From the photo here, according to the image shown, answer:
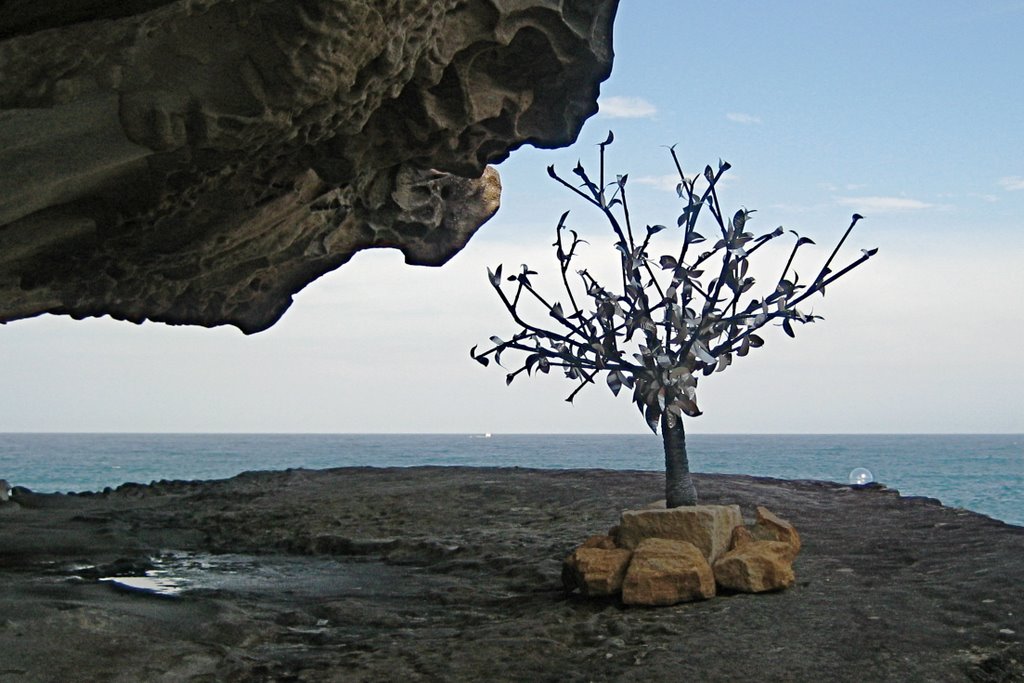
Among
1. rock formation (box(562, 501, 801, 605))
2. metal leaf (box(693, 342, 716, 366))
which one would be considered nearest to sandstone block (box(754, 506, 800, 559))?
rock formation (box(562, 501, 801, 605))

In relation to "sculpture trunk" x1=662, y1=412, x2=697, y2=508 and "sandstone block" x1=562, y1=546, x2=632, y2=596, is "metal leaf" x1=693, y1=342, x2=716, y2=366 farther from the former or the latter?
"sandstone block" x1=562, y1=546, x2=632, y2=596

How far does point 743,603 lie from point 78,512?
9.39 m

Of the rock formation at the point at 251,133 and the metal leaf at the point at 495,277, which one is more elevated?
the rock formation at the point at 251,133

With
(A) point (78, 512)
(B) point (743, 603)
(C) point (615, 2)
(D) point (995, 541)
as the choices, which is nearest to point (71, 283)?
(A) point (78, 512)

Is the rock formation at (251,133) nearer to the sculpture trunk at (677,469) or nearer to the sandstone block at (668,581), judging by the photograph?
the sculpture trunk at (677,469)

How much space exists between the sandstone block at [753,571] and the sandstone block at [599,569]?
0.60 m

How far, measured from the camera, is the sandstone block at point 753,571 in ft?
19.6

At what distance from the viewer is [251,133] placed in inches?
274

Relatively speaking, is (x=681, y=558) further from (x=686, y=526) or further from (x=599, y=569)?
(x=599, y=569)

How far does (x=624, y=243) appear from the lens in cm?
688

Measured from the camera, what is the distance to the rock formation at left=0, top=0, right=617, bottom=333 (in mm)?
6090

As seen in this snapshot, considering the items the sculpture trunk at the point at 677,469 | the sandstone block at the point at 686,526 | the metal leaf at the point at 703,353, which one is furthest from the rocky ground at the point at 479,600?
the metal leaf at the point at 703,353

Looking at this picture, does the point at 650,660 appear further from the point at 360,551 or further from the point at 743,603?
the point at 360,551

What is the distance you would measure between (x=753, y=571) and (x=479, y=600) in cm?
193
